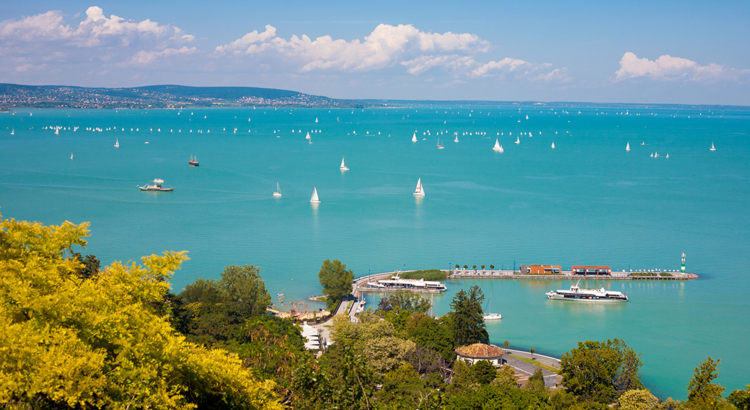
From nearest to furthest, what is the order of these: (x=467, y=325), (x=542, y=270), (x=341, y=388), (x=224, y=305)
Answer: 1. (x=341, y=388)
2. (x=467, y=325)
3. (x=224, y=305)
4. (x=542, y=270)

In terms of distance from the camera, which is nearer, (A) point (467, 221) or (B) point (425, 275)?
(B) point (425, 275)

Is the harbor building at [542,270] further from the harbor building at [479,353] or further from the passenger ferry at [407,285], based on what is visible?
the harbor building at [479,353]

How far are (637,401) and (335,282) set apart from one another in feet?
66.6

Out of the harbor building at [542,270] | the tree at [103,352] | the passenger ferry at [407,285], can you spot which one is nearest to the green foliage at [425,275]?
the passenger ferry at [407,285]

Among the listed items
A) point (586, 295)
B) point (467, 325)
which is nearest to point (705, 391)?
point (467, 325)

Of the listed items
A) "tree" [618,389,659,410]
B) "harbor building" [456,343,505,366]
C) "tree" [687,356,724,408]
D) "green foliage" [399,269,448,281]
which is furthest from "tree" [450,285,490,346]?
"green foliage" [399,269,448,281]

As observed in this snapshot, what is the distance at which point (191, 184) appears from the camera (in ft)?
239

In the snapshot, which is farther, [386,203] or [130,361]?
[386,203]

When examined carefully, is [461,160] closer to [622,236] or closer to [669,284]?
[622,236]

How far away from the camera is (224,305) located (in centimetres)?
2745

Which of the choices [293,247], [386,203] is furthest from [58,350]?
[386,203]

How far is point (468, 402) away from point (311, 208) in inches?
1768

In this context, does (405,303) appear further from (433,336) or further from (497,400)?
(497,400)

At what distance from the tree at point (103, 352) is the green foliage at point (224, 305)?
433 inches
